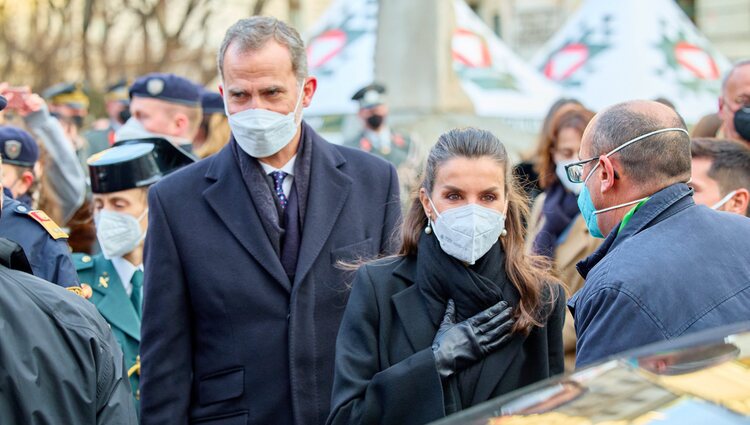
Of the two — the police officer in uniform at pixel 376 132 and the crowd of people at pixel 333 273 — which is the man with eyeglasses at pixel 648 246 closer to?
the crowd of people at pixel 333 273

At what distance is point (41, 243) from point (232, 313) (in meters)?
0.85

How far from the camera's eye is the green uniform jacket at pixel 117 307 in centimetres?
462

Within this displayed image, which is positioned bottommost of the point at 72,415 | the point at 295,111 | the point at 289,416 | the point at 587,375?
the point at 289,416

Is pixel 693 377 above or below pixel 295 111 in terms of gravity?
below

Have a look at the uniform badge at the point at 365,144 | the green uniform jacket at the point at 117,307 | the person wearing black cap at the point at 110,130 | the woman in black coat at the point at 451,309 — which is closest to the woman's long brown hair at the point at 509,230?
the woman in black coat at the point at 451,309

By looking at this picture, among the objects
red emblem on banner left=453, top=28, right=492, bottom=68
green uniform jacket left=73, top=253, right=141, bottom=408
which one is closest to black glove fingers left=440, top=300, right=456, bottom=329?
green uniform jacket left=73, top=253, right=141, bottom=408

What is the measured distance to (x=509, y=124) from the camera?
12391 mm

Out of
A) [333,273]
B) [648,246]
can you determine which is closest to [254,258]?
[333,273]

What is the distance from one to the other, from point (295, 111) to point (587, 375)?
2.15 m

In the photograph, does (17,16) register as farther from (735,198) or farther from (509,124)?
(735,198)

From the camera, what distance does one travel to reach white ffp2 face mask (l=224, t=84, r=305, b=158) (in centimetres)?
396

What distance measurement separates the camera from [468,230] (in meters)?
3.45

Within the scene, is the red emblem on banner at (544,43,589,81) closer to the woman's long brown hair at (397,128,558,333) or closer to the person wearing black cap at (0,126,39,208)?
the person wearing black cap at (0,126,39,208)

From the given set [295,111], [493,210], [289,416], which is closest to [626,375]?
[493,210]
